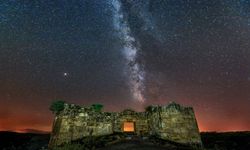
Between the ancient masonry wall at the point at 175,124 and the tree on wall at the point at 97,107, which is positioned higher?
the tree on wall at the point at 97,107

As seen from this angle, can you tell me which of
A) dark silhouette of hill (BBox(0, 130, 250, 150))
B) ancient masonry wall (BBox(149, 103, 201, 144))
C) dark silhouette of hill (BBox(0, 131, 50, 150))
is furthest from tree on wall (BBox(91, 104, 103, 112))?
dark silhouette of hill (BBox(0, 131, 50, 150))

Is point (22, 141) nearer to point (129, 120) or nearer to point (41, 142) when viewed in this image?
point (41, 142)

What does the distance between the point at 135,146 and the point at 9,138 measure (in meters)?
23.2

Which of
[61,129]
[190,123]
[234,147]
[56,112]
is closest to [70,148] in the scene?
[61,129]

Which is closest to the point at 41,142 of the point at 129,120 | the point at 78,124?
the point at 78,124

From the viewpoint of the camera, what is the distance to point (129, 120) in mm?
20250

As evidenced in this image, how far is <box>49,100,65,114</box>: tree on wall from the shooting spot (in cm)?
1998

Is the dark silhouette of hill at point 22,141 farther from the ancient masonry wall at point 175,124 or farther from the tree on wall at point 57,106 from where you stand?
the ancient masonry wall at point 175,124

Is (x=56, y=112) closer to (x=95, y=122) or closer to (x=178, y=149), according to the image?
(x=95, y=122)

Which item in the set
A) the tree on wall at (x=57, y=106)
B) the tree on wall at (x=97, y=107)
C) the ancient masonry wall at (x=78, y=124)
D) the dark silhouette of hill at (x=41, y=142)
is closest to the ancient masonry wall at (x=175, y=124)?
the dark silhouette of hill at (x=41, y=142)

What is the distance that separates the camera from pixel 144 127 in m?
20.2

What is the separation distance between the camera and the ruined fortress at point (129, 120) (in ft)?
60.9

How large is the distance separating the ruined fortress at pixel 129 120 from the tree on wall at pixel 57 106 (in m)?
0.76

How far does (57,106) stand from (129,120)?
780 cm
